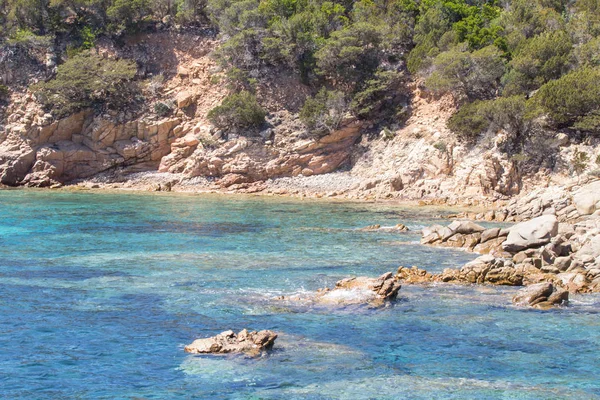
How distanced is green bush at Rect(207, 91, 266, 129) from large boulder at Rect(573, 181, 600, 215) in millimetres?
22518

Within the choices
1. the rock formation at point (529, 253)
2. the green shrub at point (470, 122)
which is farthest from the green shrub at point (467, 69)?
the rock formation at point (529, 253)

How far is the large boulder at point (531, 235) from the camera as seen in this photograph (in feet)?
64.7

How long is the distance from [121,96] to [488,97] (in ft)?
78.7

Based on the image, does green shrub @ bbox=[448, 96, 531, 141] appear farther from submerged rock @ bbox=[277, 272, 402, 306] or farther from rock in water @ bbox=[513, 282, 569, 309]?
submerged rock @ bbox=[277, 272, 402, 306]

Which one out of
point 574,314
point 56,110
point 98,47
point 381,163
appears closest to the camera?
point 574,314

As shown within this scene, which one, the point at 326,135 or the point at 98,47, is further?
the point at 98,47

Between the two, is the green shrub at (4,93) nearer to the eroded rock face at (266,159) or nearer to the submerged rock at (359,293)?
the eroded rock face at (266,159)

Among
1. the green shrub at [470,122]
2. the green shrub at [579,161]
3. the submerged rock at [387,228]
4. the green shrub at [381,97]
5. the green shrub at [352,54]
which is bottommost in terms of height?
the submerged rock at [387,228]

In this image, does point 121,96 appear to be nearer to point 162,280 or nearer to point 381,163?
point 381,163

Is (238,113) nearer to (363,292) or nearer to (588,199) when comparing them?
(588,199)

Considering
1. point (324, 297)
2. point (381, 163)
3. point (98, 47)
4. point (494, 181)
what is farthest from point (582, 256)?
point (98, 47)

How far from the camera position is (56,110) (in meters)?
45.6

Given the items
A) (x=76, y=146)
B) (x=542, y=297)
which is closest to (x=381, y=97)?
(x=76, y=146)

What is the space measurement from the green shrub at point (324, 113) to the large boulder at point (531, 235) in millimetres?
23552
